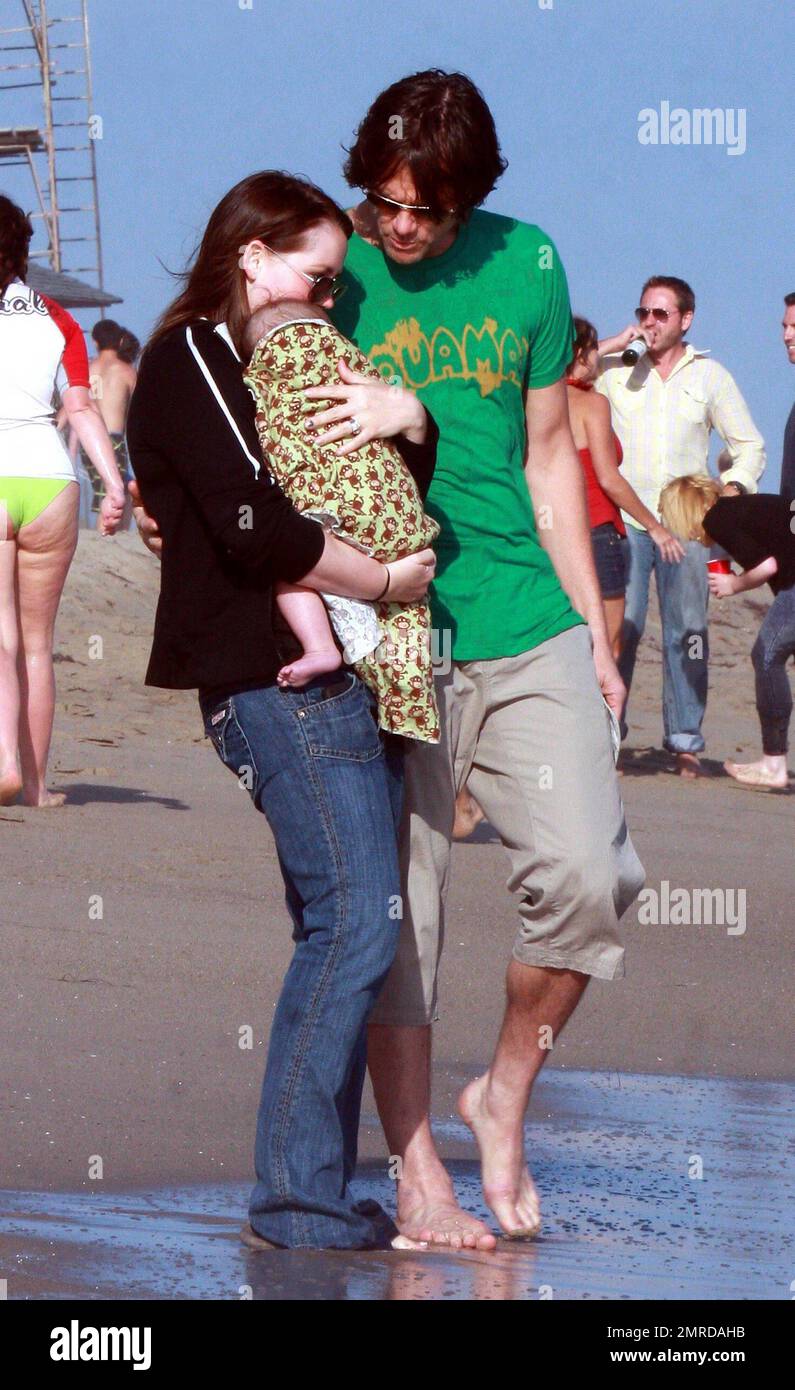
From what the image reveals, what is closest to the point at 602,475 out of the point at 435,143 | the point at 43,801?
the point at 43,801

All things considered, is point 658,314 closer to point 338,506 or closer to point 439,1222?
point 338,506

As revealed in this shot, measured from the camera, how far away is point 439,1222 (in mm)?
3279

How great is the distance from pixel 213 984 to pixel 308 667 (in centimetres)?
197

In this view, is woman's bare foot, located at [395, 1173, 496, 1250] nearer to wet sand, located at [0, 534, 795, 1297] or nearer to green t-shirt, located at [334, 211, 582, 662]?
wet sand, located at [0, 534, 795, 1297]

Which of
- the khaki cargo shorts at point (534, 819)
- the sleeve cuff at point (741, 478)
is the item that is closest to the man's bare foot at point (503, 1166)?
the khaki cargo shorts at point (534, 819)

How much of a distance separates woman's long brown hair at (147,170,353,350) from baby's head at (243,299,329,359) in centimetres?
4

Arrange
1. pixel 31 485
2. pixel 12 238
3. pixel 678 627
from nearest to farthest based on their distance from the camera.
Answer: pixel 12 238 → pixel 31 485 → pixel 678 627

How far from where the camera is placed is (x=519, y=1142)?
3.46 meters

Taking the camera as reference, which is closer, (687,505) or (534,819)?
(534,819)

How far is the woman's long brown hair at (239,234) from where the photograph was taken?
3.14 m

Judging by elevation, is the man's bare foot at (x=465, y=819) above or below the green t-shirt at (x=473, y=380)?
below

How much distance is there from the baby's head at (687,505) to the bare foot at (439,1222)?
5957 millimetres

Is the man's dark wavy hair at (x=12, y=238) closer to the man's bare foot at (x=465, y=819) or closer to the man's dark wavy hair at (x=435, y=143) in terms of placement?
the man's bare foot at (x=465, y=819)

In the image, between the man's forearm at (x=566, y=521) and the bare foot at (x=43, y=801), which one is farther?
the bare foot at (x=43, y=801)
